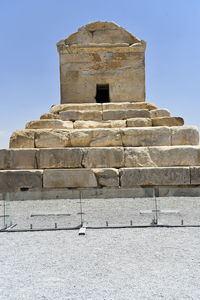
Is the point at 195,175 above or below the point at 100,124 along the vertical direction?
below

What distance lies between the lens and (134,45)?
1105cm

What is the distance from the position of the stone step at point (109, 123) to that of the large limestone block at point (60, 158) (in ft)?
3.49

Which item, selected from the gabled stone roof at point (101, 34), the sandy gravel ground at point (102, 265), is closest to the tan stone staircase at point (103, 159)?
the sandy gravel ground at point (102, 265)

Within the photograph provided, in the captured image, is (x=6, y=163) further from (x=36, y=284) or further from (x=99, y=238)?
(x=36, y=284)

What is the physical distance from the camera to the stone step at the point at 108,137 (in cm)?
836

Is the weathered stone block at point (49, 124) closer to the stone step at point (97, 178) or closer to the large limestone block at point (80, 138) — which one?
the large limestone block at point (80, 138)

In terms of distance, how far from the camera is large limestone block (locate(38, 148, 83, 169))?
26.3 ft

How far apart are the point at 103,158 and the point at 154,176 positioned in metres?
1.23

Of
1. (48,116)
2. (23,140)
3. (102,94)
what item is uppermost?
(102,94)

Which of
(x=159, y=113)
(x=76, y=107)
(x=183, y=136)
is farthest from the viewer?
(x=76, y=107)

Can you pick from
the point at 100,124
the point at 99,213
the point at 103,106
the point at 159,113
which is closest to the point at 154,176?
the point at 100,124

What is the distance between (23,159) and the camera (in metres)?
8.11

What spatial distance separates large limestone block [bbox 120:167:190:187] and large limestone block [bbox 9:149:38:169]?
2.08 meters

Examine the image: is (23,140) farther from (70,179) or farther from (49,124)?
(70,179)
